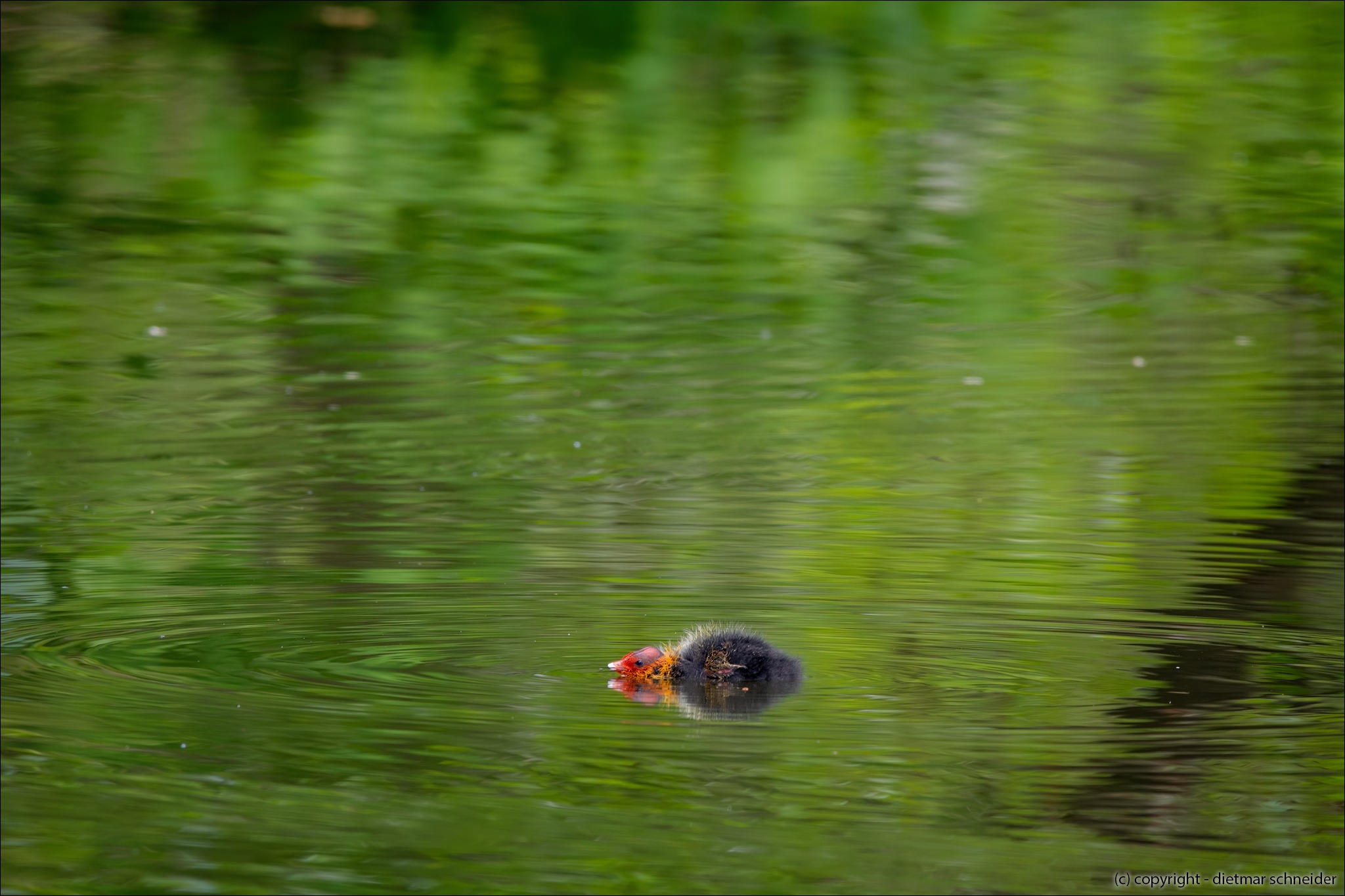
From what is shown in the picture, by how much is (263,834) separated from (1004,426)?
17.5ft

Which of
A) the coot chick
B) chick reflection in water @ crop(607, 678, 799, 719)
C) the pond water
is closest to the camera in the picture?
the pond water

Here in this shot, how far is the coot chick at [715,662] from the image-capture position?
5445 millimetres

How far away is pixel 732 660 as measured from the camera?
18.1 feet

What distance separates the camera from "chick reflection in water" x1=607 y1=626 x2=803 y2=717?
5.39m

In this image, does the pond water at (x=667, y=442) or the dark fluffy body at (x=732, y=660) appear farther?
the dark fluffy body at (x=732, y=660)

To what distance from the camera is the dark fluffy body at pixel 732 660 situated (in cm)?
547

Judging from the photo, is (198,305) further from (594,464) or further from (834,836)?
(834,836)

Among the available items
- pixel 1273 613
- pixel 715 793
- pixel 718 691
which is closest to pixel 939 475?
pixel 1273 613

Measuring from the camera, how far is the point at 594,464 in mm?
8508

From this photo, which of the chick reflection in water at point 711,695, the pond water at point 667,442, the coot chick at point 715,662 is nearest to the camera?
the pond water at point 667,442

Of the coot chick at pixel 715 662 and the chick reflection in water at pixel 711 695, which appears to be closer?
the chick reflection in water at pixel 711 695

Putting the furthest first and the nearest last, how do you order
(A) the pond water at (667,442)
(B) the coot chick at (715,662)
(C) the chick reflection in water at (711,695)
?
(B) the coot chick at (715,662) → (C) the chick reflection in water at (711,695) → (A) the pond water at (667,442)

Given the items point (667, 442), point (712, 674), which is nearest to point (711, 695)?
point (712, 674)

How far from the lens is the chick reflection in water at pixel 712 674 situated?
5391mm
